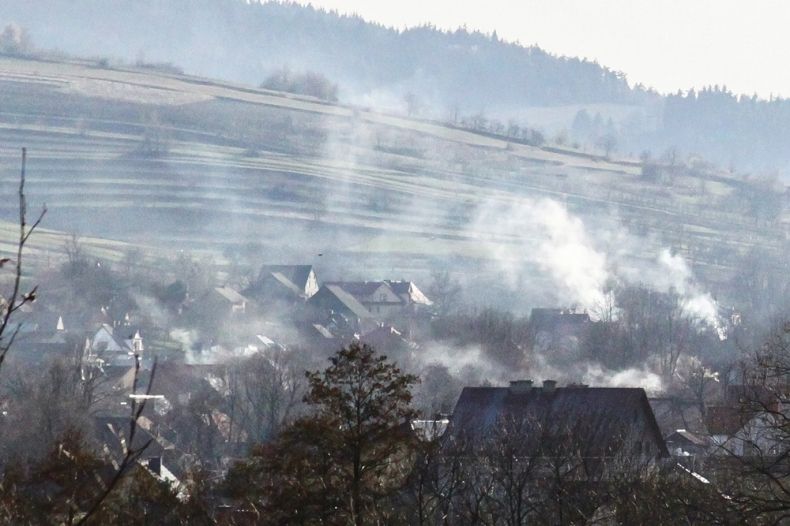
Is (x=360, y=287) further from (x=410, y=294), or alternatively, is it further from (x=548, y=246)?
(x=548, y=246)

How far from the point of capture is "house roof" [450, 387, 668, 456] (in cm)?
3682

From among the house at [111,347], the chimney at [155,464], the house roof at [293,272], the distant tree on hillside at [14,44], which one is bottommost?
the house roof at [293,272]

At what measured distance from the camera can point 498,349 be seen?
7944 cm

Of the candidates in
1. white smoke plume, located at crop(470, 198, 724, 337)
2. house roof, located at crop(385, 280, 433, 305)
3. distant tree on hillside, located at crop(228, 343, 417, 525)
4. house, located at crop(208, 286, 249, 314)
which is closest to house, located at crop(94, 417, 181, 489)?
distant tree on hillside, located at crop(228, 343, 417, 525)

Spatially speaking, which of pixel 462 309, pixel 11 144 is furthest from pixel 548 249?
pixel 11 144

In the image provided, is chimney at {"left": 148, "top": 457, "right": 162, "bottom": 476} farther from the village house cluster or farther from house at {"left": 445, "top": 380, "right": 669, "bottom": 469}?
house at {"left": 445, "top": 380, "right": 669, "bottom": 469}

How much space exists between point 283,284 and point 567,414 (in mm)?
75339

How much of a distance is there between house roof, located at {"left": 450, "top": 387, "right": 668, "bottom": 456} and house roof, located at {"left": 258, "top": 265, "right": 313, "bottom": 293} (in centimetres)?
7275

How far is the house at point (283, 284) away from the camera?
111312 millimetres

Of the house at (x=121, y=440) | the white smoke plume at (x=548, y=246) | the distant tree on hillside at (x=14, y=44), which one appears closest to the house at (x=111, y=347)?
the house at (x=121, y=440)

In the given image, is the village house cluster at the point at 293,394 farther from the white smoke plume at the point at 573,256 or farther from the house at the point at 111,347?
the white smoke plume at the point at 573,256

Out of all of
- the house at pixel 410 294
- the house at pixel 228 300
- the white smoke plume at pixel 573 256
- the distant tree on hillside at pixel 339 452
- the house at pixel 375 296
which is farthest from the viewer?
the white smoke plume at pixel 573 256

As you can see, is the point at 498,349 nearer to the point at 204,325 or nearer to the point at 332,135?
the point at 204,325

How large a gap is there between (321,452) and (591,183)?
5775 inches
